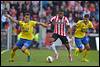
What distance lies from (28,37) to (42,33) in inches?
422

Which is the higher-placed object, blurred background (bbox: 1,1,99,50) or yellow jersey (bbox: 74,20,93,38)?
blurred background (bbox: 1,1,99,50)

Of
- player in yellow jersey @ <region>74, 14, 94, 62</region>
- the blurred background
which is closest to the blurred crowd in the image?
the blurred background

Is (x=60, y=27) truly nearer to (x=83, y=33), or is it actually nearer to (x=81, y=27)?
(x=81, y=27)

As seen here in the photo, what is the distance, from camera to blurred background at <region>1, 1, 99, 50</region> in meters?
29.3

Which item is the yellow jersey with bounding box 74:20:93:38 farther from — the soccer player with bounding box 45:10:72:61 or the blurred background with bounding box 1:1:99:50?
the blurred background with bounding box 1:1:99:50

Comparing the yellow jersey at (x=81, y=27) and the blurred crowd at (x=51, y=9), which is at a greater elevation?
the blurred crowd at (x=51, y=9)

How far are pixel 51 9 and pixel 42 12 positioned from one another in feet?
3.20

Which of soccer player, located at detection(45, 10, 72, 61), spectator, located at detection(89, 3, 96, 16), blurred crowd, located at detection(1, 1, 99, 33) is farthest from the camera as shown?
spectator, located at detection(89, 3, 96, 16)

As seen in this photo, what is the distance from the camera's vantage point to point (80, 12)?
3200cm

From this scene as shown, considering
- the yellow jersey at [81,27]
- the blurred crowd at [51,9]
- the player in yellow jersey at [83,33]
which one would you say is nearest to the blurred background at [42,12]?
the blurred crowd at [51,9]

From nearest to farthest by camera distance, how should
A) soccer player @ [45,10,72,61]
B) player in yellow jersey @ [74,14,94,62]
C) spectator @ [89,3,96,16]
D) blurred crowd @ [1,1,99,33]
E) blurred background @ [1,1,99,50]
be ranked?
soccer player @ [45,10,72,61]
player in yellow jersey @ [74,14,94,62]
blurred background @ [1,1,99,50]
blurred crowd @ [1,1,99,33]
spectator @ [89,3,96,16]

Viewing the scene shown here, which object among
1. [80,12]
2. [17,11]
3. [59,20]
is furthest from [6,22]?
[59,20]

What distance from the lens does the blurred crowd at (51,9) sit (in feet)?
102

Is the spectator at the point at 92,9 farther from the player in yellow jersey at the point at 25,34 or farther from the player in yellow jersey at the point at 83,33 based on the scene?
the player in yellow jersey at the point at 25,34
